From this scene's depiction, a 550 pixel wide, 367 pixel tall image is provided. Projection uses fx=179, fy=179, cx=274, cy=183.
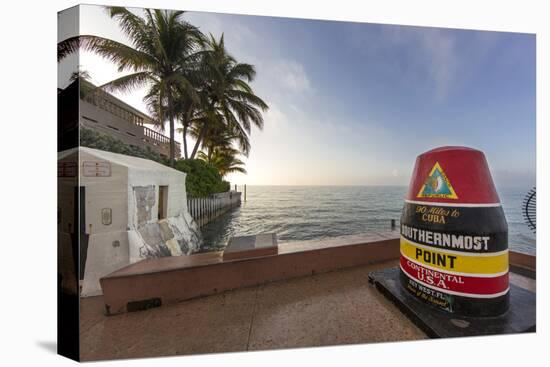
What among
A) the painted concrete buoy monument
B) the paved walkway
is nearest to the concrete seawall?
the paved walkway

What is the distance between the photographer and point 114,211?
2285 mm

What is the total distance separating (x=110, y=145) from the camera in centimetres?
246

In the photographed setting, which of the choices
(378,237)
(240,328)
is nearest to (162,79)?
(240,328)

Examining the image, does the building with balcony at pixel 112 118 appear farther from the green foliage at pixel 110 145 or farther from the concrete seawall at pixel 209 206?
the concrete seawall at pixel 209 206

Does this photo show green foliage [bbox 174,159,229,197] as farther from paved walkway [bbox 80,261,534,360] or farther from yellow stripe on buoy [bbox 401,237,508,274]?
yellow stripe on buoy [bbox 401,237,508,274]

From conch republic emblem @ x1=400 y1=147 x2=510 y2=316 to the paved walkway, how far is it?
0.61 meters

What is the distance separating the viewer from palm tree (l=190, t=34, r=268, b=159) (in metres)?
3.79

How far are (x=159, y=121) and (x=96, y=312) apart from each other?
11.1 ft

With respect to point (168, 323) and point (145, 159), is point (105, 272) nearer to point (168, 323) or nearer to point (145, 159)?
point (168, 323)

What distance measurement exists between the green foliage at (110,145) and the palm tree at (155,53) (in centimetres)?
56

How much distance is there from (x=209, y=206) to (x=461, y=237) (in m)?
4.81

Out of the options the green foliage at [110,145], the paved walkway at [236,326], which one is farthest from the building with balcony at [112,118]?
the paved walkway at [236,326]

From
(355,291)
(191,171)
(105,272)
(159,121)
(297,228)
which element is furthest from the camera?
(297,228)

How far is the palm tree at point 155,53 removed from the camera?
2.39 m
